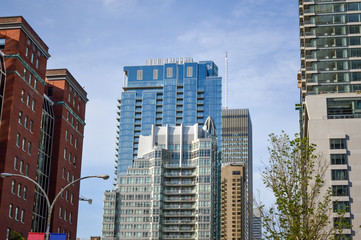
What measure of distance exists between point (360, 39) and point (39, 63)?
70.0 meters

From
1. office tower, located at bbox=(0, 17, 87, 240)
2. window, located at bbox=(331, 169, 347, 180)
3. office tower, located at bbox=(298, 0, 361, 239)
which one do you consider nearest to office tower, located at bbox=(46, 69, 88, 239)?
office tower, located at bbox=(0, 17, 87, 240)

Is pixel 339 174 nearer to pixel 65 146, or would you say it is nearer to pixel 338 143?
pixel 338 143

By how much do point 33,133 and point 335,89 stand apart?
6537 cm

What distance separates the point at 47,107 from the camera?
336ft

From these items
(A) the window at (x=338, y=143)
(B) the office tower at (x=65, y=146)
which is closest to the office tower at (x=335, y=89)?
(A) the window at (x=338, y=143)

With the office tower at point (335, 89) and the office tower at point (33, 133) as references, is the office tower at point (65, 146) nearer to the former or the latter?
the office tower at point (33, 133)

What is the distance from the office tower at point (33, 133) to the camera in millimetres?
85250

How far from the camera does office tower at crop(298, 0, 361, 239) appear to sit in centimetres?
10544

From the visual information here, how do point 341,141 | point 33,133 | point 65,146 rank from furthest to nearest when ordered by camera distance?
point 341,141
point 65,146
point 33,133

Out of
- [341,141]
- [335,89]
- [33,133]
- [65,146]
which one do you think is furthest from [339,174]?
[33,133]

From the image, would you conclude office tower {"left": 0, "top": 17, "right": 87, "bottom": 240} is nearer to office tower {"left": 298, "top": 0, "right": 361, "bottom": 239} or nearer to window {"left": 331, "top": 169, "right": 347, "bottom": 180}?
office tower {"left": 298, "top": 0, "right": 361, "bottom": 239}

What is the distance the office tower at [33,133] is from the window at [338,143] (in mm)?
48962

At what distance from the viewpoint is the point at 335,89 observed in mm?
124000

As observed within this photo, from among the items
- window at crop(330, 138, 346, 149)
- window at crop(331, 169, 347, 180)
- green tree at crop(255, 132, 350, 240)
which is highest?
window at crop(330, 138, 346, 149)
